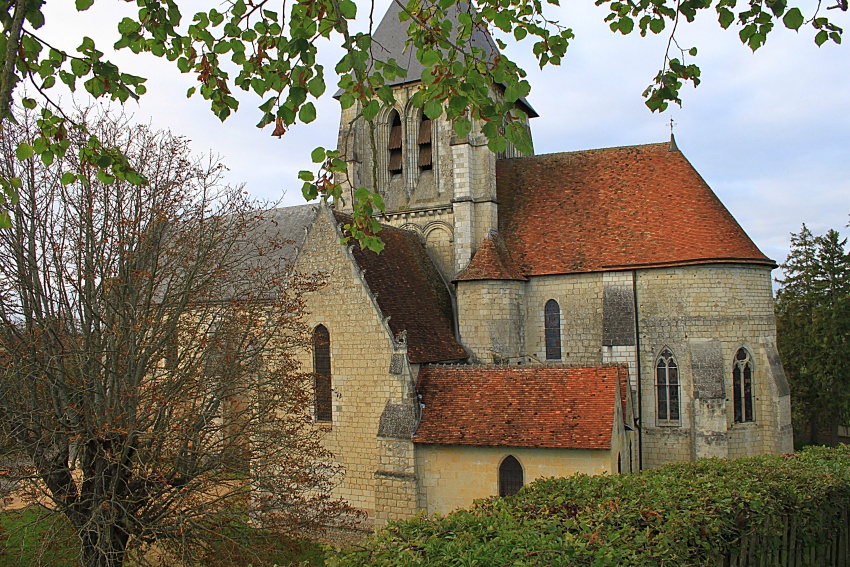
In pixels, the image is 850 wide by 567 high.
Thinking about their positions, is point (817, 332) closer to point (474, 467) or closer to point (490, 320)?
point (490, 320)

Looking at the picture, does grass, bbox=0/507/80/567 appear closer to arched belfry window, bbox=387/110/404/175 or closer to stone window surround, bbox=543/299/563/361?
stone window surround, bbox=543/299/563/361

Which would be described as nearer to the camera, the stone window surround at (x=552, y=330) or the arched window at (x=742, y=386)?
the arched window at (x=742, y=386)

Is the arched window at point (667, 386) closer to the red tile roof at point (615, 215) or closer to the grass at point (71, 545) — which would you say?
the red tile roof at point (615, 215)

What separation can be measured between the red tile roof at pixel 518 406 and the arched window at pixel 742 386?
4049mm

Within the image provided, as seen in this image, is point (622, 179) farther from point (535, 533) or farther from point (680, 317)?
point (535, 533)

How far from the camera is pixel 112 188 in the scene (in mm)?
13008

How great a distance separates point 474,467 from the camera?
15.7 m

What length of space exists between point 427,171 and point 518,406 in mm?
9995

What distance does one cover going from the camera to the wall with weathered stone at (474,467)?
48.8 feet

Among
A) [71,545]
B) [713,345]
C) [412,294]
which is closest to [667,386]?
[713,345]

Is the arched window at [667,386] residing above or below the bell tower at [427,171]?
below

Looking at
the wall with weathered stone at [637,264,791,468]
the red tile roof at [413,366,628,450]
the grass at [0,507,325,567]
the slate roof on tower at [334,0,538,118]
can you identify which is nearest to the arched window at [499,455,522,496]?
the red tile roof at [413,366,628,450]

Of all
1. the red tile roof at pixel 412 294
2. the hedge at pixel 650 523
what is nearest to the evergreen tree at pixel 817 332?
the red tile roof at pixel 412 294

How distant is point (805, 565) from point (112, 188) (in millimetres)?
12777
